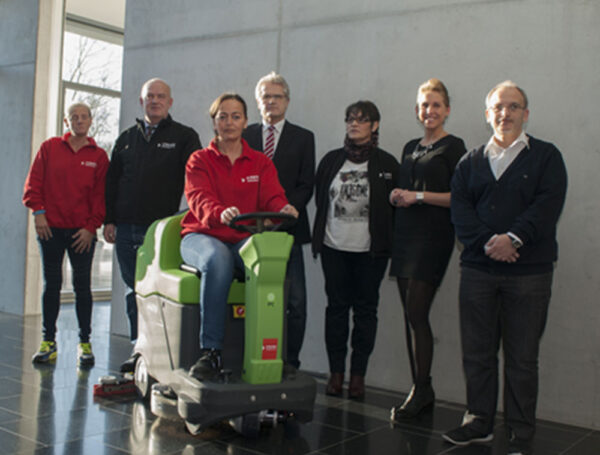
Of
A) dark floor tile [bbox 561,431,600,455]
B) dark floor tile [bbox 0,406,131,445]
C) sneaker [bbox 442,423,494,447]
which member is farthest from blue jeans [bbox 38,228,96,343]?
dark floor tile [bbox 561,431,600,455]

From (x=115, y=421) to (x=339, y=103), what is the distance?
7.40 ft

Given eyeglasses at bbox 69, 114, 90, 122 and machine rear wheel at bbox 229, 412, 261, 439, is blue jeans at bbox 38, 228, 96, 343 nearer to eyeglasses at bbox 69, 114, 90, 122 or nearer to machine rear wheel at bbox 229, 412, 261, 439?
eyeglasses at bbox 69, 114, 90, 122

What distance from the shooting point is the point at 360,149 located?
138 inches

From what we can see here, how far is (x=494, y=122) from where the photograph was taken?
2.74m

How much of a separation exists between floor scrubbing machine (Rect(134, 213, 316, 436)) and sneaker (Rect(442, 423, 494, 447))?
616 millimetres

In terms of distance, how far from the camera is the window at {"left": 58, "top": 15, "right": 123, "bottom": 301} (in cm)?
686

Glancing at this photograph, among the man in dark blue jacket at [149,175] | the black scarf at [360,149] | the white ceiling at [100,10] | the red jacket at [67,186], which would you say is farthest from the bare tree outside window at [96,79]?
the black scarf at [360,149]

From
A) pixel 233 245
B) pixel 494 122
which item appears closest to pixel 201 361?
pixel 233 245

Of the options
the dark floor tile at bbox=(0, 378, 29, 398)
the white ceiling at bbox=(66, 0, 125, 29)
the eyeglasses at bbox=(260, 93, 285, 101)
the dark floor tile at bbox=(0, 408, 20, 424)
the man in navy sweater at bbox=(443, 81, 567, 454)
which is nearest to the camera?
the man in navy sweater at bbox=(443, 81, 567, 454)

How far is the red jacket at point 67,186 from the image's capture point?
13.4ft

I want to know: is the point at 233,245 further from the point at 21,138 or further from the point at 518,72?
the point at 21,138

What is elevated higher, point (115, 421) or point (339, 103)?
point (339, 103)

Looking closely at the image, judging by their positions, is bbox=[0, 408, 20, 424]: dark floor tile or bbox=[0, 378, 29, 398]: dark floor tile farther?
bbox=[0, 378, 29, 398]: dark floor tile

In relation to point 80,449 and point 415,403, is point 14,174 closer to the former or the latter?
point 80,449
